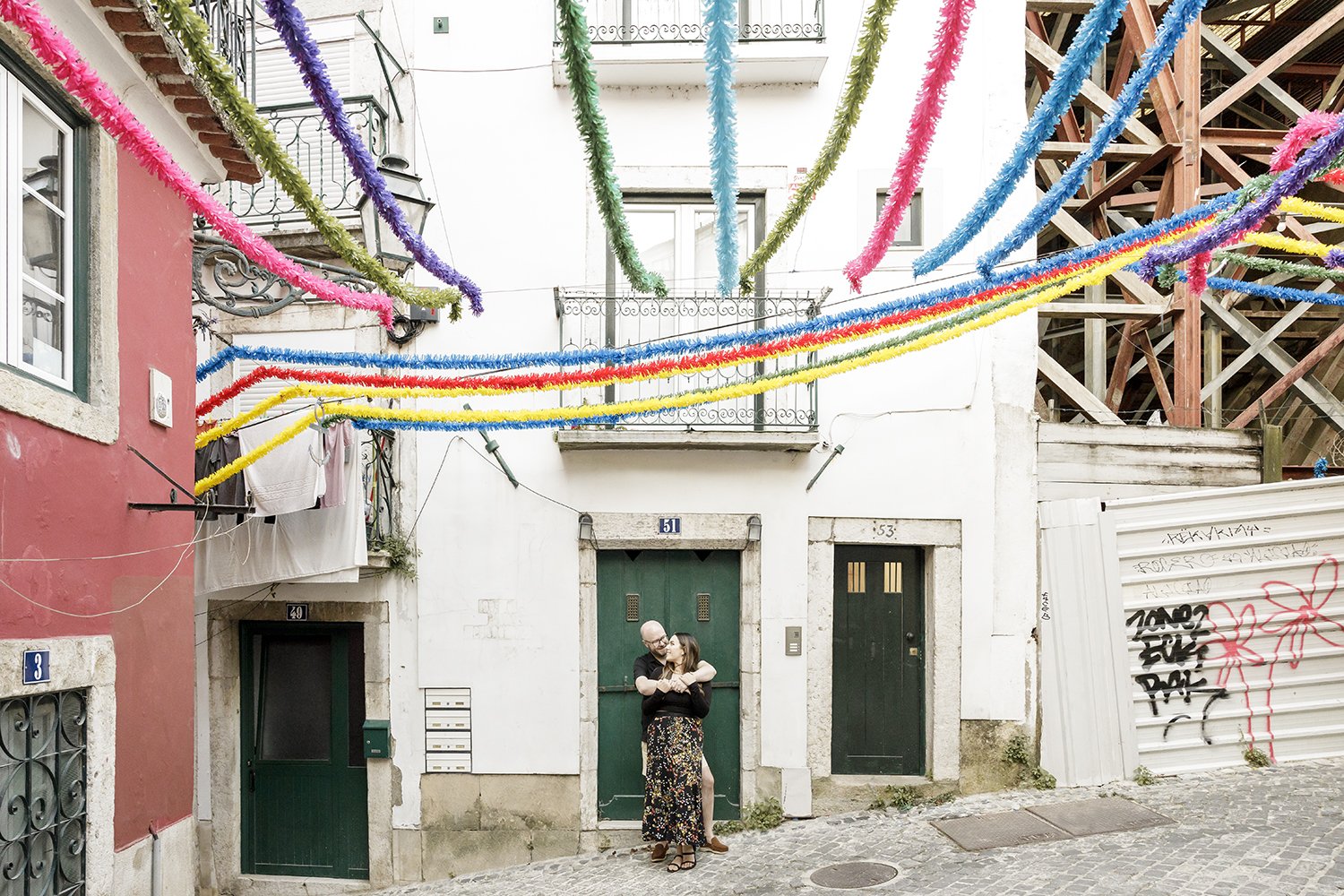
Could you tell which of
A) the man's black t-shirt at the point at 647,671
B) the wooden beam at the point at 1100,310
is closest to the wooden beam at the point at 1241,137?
the wooden beam at the point at 1100,310

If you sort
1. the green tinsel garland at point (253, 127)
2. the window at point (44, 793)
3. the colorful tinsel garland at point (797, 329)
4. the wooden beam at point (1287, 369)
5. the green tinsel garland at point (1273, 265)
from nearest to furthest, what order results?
1. the green tinsel garland at point (253, 127)
2. the window at point (44, 793)
3. the colorful tinsel garland at point (797, 329)
4. the green tinsel garland at point (1273, 265)
5. the wooden beam at point (1287, 369)

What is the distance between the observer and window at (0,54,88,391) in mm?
3910

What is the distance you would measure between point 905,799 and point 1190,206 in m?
6.02

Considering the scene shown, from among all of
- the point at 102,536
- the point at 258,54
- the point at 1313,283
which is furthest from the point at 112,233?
the point at 1313,283

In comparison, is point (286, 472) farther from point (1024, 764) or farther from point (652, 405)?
point (1024, 764)

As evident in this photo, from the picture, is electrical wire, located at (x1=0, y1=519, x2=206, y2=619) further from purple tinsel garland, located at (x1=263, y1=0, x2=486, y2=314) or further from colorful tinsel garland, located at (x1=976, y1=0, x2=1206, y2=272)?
colorful tinsel garland, located at (x1=976, y1=0, x2=1206, y2=272)

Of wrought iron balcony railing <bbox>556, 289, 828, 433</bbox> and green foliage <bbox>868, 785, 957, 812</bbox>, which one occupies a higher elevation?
wrought iron balcony railing <bbox>556, 289, 828, 433</bbox>

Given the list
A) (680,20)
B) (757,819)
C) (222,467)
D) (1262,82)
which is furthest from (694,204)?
(1262,82)

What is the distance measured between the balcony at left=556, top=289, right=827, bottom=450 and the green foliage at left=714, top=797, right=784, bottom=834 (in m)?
2.93

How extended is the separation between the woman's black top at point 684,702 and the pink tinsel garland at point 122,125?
360cm

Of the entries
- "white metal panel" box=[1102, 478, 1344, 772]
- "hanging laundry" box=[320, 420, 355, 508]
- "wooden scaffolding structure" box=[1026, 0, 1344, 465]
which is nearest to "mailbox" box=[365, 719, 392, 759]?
"hanging laundry" box=[320, 420, 355, 508]

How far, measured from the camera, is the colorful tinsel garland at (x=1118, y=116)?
10.8ft

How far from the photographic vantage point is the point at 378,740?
25.8ft

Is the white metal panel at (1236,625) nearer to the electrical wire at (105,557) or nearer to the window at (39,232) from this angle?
the electrical wire at (105,557)
